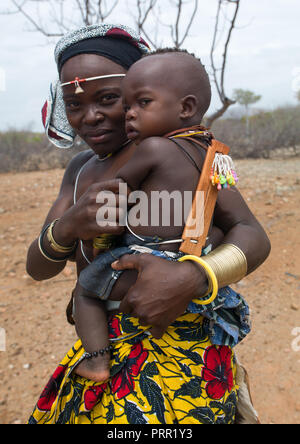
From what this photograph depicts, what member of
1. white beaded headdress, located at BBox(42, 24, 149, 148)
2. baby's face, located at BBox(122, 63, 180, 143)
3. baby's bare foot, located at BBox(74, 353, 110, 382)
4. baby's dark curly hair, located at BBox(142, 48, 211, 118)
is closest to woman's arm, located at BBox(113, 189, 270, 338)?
baby's bare foot, located at BBox(74, 353, 110, 382)

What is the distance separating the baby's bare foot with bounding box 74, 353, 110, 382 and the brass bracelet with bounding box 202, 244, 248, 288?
0.46 metres

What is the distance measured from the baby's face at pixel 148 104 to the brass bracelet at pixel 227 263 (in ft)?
1.39

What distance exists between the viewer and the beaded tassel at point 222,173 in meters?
1.19

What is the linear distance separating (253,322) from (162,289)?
2.72 meters

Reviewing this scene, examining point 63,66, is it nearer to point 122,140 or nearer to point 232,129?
point 122,140

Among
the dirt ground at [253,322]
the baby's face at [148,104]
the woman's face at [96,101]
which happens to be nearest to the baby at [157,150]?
the baby's face at [148,104]

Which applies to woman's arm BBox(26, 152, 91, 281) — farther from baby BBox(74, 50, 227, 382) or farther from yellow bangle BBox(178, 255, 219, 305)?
yellow bangle BBox(178, 255, 219, 305)

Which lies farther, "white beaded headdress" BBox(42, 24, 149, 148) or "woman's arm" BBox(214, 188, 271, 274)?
"white beaded headdress" BBox(42, 24, 149, 148)

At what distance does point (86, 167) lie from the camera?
160cm

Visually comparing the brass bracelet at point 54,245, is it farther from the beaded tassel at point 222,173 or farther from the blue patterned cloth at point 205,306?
the beaded tassel at point 222,173

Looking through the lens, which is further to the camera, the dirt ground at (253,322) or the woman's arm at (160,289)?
the dirt ground at (253,322)

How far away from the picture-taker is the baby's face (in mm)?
1218

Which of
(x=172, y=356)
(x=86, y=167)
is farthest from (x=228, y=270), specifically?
(x=86, y=167)

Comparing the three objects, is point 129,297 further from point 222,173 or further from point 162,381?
point 222,173
